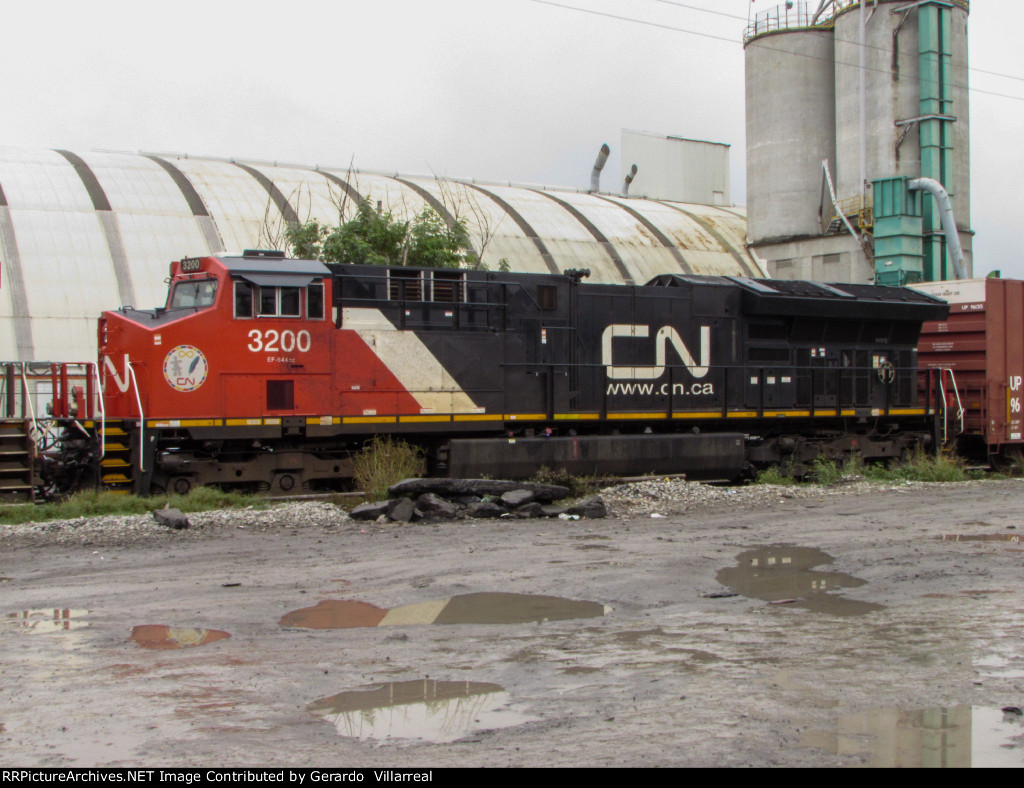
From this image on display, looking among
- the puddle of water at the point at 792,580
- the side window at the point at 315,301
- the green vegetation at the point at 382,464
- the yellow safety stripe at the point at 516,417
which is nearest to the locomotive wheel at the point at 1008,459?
the yellow safety stripe at the point at 516,417

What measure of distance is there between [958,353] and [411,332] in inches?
477

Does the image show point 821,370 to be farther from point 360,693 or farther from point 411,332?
point 360,693

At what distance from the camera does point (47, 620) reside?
6.75 metres

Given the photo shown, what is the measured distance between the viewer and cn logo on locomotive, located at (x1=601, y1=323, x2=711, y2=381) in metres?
15.8

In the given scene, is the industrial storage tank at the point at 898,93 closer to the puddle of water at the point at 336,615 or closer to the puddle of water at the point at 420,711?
the puddle of water at the point at 336,615

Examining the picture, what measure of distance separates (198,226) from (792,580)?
2268 cm

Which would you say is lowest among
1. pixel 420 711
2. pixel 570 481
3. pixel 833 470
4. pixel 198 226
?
pixel 420 711

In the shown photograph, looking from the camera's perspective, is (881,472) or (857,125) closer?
(881,472)

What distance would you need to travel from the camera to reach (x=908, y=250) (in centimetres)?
3266

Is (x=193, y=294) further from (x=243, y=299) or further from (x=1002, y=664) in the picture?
(x=1002, y=664)

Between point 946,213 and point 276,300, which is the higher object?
point 946,213

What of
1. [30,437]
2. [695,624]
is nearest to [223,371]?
[30,437]

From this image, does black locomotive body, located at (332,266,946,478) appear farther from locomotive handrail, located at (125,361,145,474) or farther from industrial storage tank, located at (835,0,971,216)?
industrial storage tank, located at (835,0,971,216)

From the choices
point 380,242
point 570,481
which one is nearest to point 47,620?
point 570,481
